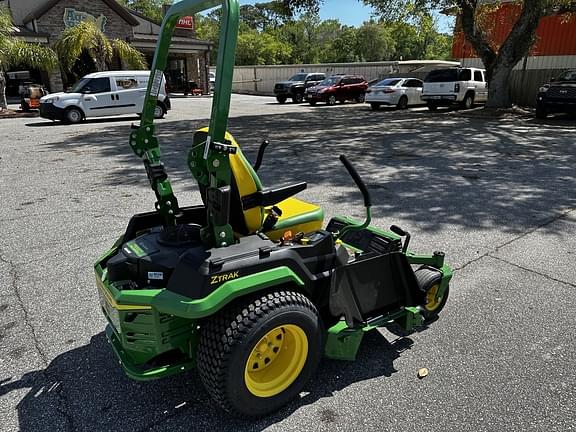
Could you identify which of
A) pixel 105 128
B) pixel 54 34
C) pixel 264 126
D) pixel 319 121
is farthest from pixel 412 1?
pixel 54 34

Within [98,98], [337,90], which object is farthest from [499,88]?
[98,98]

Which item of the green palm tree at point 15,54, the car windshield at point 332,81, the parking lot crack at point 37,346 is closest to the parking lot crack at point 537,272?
the parking lot crack at point 37,346

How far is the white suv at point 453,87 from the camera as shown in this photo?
59.5 ft

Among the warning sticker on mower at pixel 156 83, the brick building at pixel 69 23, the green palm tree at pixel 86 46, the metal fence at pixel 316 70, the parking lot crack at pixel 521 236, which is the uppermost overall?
the brick building at pixel 69 23

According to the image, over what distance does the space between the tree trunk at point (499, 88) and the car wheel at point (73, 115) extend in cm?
1560

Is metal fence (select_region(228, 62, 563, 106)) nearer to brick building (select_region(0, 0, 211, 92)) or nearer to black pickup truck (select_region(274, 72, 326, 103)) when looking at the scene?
black pickup truck (select_region(274, 72, 326, 103))

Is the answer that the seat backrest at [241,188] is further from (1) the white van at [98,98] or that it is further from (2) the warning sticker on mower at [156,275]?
(1) the white van at [98,98]

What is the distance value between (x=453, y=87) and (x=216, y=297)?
18456 millimetres

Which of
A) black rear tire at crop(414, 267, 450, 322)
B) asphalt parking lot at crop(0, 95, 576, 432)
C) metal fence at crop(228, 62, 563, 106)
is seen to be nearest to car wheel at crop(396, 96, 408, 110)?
metal fence at crop(228, 62, 563, 106)

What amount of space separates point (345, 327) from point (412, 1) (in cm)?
1894

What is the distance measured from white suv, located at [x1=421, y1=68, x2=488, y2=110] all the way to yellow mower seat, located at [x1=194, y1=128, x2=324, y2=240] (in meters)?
17.3

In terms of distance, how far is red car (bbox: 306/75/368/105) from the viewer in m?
23.1

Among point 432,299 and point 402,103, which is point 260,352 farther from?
point 402,103

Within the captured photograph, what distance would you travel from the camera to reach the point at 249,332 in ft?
6.82
